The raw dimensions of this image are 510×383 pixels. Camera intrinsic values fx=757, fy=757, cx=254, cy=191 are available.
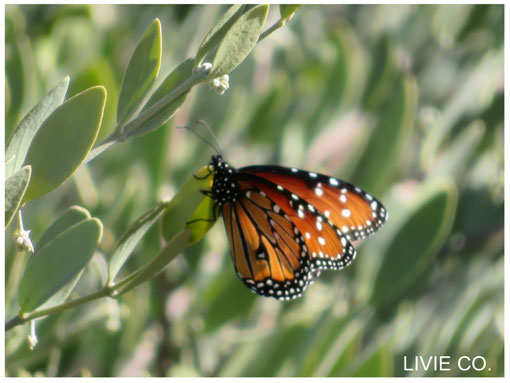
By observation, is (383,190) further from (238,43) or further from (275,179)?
(238,43)

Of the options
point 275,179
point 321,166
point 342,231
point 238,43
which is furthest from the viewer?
point 321,166

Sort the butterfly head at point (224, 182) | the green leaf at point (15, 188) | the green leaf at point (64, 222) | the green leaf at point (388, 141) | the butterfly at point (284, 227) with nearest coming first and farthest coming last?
the green leaf at point (15, 188) → the green leaf at point (64, 222) → the butterfly head at point (224, 182) → the butterfly at point (284, 227) → the green leaf at point (388, 141)

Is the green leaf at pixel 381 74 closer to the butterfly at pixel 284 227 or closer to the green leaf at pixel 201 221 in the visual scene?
the butterfly at pixel 284 227

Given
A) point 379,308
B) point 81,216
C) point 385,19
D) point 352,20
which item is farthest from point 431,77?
point 81,216

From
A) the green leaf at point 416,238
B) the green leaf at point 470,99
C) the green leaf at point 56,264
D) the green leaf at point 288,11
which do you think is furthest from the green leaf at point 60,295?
the green leaf at point 470,99

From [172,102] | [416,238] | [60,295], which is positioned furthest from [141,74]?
[416,238]

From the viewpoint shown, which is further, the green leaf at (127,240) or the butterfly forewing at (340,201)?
the butterfly forewing at (340,201)

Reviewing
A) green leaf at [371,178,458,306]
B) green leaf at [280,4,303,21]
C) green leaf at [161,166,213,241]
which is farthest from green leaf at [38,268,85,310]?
green leaf at [371,178,458,306]
